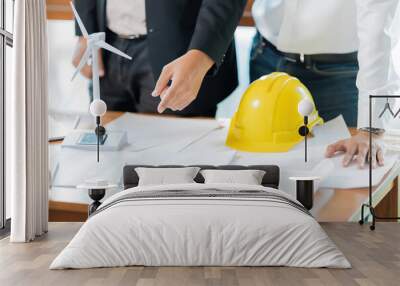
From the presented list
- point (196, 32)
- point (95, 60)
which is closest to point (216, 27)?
point (196, 32)

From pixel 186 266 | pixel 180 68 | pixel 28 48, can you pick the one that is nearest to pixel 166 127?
pixel 180 68

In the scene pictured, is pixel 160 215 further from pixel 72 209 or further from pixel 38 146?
pixel 72 209

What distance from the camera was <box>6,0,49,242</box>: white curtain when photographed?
17.3ft

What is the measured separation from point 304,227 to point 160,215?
1014 millimetres

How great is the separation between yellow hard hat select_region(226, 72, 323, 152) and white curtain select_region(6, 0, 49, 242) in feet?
7.18

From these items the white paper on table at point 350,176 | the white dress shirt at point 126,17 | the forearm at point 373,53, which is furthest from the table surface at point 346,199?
the white dress shirt at point 126,17

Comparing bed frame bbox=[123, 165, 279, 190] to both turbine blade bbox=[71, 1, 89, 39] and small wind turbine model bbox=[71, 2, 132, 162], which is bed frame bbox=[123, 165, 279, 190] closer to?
small wind turbine model bbox=[71, 2, 132, 162]

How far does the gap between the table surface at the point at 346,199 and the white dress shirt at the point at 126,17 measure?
2.70 m

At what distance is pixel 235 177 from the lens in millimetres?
6113

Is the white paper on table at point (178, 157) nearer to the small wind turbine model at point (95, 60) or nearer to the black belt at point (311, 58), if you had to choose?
the small wind turbine model at point (95, 60)

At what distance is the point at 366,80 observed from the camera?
6.61 metres

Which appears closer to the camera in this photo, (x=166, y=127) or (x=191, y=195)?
(x=191, y=195)

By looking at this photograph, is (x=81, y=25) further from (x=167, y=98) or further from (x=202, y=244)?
(x=202, y=244)

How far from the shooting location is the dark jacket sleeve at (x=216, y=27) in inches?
255
